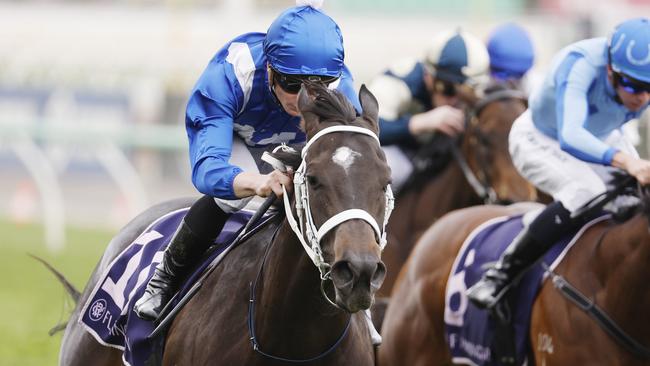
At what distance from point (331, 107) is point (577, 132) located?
6.38ft

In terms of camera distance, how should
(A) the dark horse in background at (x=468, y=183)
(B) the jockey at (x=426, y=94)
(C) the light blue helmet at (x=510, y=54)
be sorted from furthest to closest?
(C) the light blue helmet at (x=510, y=54), (B) the jockey at (x=426, y=94), (A) the dark horse in background at (x=468, y=183)

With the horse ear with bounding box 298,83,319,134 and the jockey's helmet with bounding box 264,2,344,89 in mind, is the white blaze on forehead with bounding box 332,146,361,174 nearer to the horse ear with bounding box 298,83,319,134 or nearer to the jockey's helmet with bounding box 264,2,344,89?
the horse ear with bounding box 298,83,319,134

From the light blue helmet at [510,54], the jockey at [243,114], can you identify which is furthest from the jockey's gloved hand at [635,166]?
the light blue helmet at [510,54]

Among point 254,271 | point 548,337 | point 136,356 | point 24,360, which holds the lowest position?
point 24,360

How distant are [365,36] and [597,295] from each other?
16984 mm

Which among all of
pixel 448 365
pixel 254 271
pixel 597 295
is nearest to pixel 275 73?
pixel 254 271

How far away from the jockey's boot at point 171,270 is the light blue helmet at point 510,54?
161 inches

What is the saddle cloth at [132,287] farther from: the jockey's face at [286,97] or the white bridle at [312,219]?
the white bridle at [312,219]

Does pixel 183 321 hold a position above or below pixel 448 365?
above

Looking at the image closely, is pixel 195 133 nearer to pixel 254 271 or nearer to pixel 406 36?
pixel 254 271

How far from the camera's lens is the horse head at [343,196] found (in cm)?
338

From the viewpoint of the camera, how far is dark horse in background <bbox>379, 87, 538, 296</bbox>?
735 cm

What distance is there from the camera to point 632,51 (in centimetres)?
532

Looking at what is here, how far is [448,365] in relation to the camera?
6402mm
